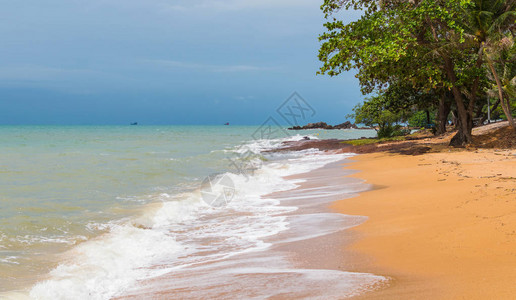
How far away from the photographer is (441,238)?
17.1 feet

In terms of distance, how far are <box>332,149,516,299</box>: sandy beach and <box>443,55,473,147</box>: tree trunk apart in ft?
37.2

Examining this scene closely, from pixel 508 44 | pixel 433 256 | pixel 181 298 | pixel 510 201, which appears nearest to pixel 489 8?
pixel 508 44

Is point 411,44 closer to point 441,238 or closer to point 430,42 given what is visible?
point 430,42

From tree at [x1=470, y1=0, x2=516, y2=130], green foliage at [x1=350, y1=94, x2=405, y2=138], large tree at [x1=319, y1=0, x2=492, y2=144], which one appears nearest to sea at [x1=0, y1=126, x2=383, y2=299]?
large tree at [x1=319, y1=0, x2=492, y2=144]

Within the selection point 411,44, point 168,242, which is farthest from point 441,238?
point 411,44

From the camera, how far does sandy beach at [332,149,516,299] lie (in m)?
3.63

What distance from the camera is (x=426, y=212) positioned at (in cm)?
694

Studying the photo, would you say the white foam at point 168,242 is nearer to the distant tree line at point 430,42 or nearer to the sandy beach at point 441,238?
the sandy beach at point 441,238

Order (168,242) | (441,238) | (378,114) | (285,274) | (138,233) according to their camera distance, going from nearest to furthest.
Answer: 1. (285,274)
2. (441,238)
3. (168,242)
4. (138,233)
5. (378,114)

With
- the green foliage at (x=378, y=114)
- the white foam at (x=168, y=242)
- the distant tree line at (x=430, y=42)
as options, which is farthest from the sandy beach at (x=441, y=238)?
the green foliage at (x=378, y=114)

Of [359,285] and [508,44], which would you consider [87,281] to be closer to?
[359,285]

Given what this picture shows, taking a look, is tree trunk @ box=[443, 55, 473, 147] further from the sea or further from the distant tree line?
the sea

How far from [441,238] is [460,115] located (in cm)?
1786

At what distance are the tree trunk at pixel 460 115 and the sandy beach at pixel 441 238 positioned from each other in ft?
37.2
